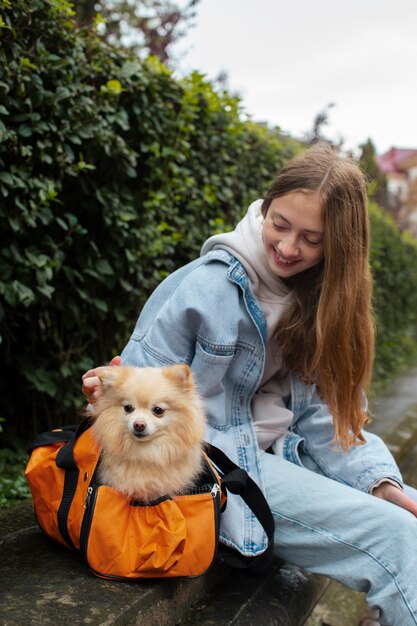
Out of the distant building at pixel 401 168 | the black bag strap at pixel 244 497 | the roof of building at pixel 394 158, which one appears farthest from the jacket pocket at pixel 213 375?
the roof of building at pixel 394 158

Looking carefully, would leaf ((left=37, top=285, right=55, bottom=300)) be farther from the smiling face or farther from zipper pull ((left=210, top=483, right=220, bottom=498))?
zipper pull ((left=210, top=483, right=220, bottom=498))

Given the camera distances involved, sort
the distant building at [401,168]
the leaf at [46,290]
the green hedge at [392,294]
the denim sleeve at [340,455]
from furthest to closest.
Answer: the distant building at [401,168], the green hedge at [392,294], the leaf at [46,290], the denim sleeve at [340,455]

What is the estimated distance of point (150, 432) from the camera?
1.64m

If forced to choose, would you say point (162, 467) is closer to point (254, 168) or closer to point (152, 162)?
point (152, 162)

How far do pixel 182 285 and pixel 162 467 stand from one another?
26.2 inches

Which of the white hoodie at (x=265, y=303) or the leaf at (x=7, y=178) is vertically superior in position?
the leaf at (x=7, y=178)

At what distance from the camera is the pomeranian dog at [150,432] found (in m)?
1.68

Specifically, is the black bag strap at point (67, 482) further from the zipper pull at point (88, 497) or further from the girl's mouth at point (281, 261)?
the girl's mouth at point (281, 261)

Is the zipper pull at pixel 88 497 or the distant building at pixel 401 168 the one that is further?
the distant building at pixel 401 168

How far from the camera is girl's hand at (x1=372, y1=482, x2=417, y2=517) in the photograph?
2.14 m

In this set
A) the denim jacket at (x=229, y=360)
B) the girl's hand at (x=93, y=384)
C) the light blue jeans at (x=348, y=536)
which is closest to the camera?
the girl's hand at (x=93, y=384)

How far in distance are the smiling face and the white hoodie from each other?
54 millimetres


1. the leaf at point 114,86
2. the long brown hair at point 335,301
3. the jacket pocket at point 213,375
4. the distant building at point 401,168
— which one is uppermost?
the distant building at point 401,168

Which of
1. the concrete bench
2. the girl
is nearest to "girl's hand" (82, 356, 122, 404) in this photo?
the girl
